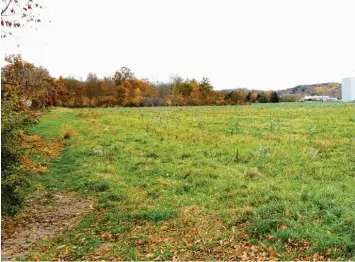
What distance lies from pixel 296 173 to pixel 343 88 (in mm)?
70119

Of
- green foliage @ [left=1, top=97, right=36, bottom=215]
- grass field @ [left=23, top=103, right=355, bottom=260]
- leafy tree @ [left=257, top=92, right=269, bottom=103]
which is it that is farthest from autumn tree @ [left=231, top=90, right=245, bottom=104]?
green foliage @ [left=1, top=97, right=36, bottom=215]

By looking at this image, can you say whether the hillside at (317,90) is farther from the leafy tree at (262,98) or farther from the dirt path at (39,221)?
the dirt path at (39,221)

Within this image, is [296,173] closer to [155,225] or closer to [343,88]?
[155,225]

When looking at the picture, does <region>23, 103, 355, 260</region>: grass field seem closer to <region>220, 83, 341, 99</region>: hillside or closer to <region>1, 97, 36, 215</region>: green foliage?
<region>1, 97, 36, 215</region>: green foliage

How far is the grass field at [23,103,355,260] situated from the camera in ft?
21.4

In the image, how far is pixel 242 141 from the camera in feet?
49.5

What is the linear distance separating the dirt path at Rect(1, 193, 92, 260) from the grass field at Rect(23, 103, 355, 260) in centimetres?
31

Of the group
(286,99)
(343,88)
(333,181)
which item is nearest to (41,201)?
(333,181)

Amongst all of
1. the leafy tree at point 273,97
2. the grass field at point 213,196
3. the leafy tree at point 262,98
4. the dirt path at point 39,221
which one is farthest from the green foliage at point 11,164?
the leafy tree at point 273,97

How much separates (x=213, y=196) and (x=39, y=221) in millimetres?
3874

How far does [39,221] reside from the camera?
338 inches

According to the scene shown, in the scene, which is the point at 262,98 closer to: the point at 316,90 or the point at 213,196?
the point at 316,90

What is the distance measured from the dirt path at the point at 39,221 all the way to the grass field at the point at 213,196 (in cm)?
31

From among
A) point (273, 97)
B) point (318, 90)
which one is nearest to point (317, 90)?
point (318, 90)
